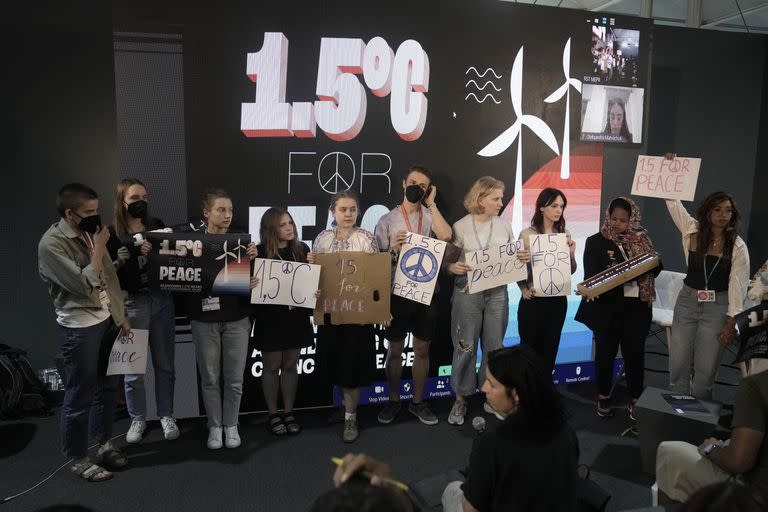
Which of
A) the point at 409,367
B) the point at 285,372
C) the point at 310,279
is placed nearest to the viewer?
the point at 310,279

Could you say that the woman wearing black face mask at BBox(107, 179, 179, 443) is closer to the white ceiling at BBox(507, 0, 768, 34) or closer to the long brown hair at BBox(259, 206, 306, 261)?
the long brown hair at BBox(259, 206, 306, 261)

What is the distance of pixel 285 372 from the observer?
4.12m

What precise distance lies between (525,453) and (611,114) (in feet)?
12.9

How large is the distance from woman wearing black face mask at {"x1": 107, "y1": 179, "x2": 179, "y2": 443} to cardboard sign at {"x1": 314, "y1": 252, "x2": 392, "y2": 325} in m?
0.99

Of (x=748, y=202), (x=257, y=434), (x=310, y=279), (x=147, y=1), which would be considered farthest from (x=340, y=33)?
(x=748, y=202)

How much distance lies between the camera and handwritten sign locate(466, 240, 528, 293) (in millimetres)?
4047

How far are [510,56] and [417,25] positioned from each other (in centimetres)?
80

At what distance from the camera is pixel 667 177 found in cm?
433

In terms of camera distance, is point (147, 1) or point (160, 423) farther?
point (160, 423)

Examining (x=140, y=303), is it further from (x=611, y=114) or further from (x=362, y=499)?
(x=611, y=114)

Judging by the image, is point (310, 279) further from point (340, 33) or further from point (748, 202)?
point (748, 202)

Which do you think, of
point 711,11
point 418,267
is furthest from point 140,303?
point 711,11

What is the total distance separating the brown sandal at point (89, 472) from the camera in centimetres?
347

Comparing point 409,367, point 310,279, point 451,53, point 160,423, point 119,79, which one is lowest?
point 160,423
